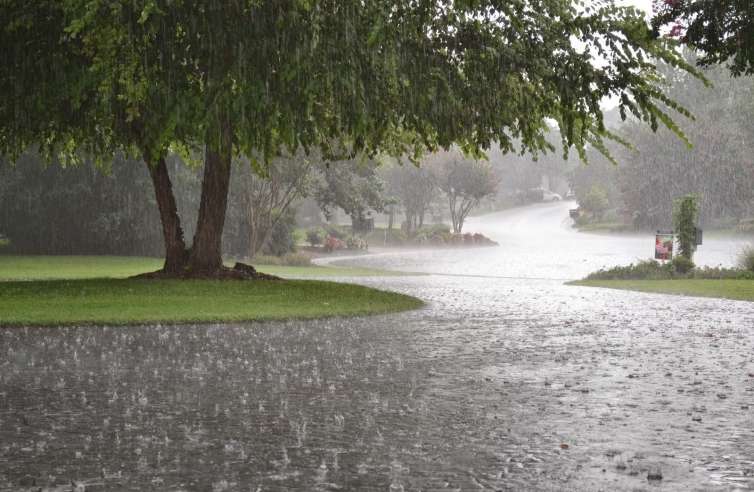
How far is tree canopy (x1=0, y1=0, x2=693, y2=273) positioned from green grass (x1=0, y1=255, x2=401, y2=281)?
1163 centimetres

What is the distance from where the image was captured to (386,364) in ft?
35.2

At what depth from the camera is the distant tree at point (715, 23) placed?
11516 millimetres

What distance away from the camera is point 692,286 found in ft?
81.9

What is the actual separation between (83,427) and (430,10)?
1273 cm

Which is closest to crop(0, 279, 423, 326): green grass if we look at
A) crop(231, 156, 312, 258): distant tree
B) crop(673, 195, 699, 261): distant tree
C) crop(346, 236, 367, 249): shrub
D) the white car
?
crop(673, 195, 699, 261): distant tree

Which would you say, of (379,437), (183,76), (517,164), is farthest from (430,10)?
(517,164)

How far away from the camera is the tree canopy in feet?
53.3

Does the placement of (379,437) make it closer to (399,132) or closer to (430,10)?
(430,10)

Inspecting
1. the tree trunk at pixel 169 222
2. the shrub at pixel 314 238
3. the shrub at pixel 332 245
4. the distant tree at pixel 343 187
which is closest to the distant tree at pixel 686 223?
the tree trunk at pixel 169 222

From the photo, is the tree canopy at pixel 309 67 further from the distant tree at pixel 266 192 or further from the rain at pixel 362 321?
the distant tree at pixel 266 192

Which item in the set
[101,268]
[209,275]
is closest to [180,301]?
[209,275]

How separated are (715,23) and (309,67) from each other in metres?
7.00

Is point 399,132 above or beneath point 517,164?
beneath

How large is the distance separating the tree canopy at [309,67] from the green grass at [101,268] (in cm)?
1163
